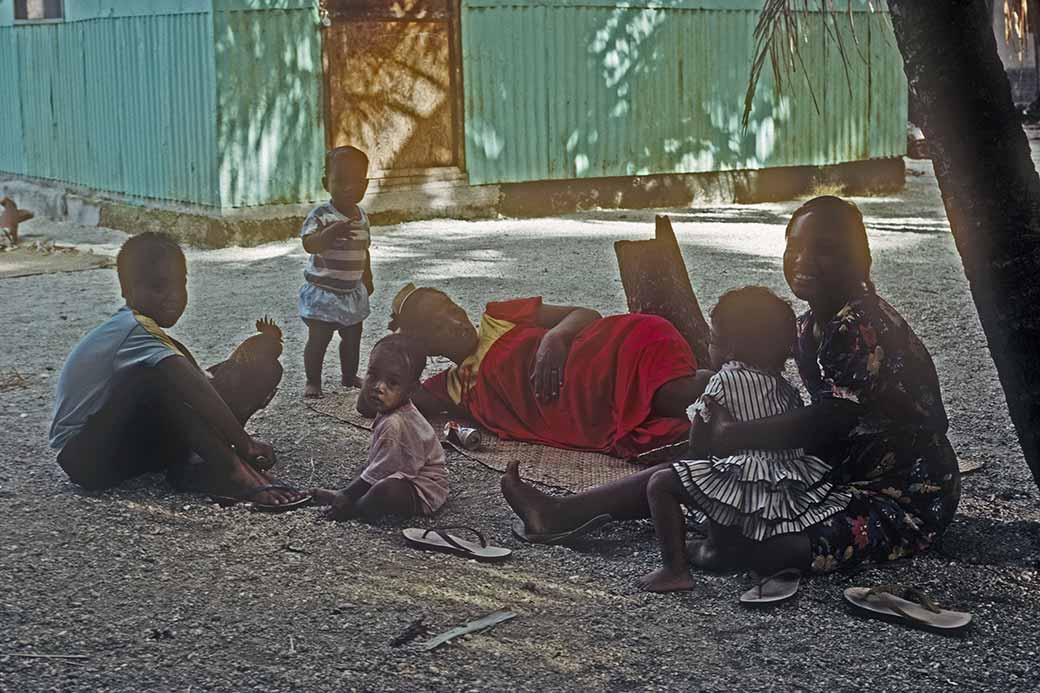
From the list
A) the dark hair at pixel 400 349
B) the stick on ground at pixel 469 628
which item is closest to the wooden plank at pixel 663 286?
the dark hair at pixel 400 349

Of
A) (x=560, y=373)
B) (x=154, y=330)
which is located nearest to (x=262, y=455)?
(x=154, y=330)

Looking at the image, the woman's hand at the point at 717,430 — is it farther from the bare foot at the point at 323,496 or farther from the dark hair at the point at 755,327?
the bare foot at the point at 323,496

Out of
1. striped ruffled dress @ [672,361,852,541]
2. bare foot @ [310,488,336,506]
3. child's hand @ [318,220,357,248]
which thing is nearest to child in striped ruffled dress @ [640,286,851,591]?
striped ruffled dress @ [672,361,852,541]

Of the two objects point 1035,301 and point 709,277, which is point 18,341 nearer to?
point 709,277

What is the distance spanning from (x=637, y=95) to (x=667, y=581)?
1049 cm

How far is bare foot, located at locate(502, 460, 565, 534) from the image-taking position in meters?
4.35

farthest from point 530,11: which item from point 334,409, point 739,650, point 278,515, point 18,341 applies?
point 739,650

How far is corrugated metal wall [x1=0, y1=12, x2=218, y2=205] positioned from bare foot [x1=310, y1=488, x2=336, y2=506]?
7316mm

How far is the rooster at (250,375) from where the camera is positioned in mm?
5039

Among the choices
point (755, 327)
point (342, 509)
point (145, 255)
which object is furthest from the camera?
point (145, 255)

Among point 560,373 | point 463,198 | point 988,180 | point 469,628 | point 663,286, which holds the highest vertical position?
point 988,180

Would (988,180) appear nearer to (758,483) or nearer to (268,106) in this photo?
(758,483)

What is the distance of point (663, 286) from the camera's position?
6.22m

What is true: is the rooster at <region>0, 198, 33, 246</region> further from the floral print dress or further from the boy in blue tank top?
the floral print dress
